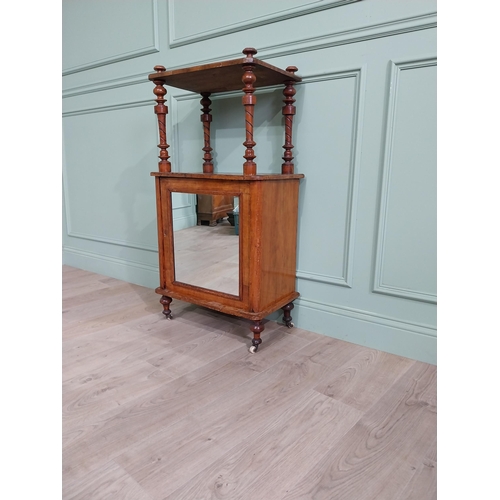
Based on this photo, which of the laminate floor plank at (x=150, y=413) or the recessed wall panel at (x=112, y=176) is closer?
the laminate floor plank at (x=150, y=413)

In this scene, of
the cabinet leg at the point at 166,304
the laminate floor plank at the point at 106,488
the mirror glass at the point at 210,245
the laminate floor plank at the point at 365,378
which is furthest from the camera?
the cabinet leg at the point at 166,304

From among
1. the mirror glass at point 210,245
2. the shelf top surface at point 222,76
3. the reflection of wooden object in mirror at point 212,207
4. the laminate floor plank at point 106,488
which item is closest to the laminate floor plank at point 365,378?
the mirror glass at point 210,245

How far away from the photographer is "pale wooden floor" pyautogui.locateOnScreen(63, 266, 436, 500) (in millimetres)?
921

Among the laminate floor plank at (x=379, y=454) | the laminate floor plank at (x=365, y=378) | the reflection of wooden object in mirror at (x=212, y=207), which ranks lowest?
the laminate floor plank at (x=379, y=454)

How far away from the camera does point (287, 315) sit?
71.5 inches

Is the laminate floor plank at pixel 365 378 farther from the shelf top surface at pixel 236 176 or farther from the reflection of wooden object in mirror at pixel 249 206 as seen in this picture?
the shelf top surface at pixel 236 176

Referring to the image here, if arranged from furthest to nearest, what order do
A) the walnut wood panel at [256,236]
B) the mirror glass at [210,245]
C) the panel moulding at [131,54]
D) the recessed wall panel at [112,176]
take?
1. the recessed wall panel at [112,176]
2. the panel moulding at [131,54]
3. the mirror glass at [210,245]
4. the walnut wood panel at [256,236]

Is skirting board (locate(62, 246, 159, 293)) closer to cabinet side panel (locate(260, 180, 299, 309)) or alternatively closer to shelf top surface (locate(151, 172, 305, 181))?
shelf top surface (locate(151, 172, 305, 181))

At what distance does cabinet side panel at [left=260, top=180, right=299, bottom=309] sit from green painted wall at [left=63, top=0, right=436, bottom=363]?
8 cm

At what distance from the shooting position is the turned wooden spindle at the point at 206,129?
6.35ft

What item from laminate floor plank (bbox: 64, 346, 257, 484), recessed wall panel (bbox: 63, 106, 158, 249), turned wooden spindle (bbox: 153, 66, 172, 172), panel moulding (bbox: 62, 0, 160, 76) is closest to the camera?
laminate floor plank (bbox: 64, 346, 257, 484)

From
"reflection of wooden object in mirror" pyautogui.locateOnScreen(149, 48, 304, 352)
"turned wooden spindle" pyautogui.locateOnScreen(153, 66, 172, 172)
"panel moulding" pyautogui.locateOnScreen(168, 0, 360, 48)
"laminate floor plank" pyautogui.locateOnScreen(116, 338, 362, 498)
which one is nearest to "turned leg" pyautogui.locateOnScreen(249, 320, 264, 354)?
"reflection of wooden object in mirror" pyautogui.locateOnScreen(149, 48, 304, 352)

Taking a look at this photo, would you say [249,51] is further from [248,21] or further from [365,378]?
[365,378]
